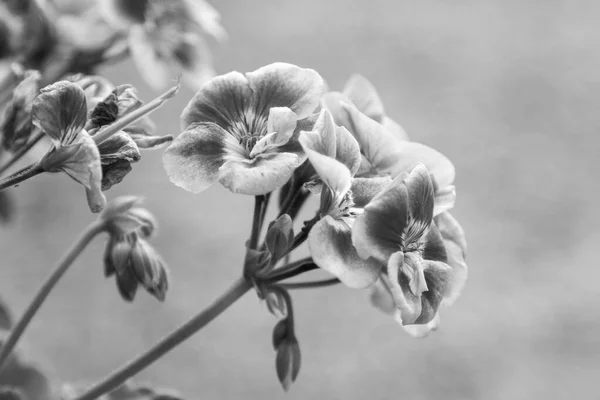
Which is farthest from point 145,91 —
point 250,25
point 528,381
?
point 528,381

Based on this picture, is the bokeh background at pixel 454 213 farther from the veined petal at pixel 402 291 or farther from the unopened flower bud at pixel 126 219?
the veined petal at pixel 402 291

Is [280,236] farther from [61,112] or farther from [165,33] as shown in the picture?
[165,33]

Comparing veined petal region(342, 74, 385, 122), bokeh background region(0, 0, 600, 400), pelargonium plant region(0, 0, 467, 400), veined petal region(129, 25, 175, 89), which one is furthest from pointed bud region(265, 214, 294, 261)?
bokeh background region(0, 0, 600, 400)

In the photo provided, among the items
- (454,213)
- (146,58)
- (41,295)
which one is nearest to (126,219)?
(41,295)

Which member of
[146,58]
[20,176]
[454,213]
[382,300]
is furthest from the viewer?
[454,213]

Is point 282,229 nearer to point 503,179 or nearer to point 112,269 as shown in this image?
point 112,269

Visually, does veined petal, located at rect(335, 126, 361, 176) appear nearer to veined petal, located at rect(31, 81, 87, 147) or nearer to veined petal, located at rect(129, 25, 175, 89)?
veined petal, located at rect(31, 81, 87, 147)
